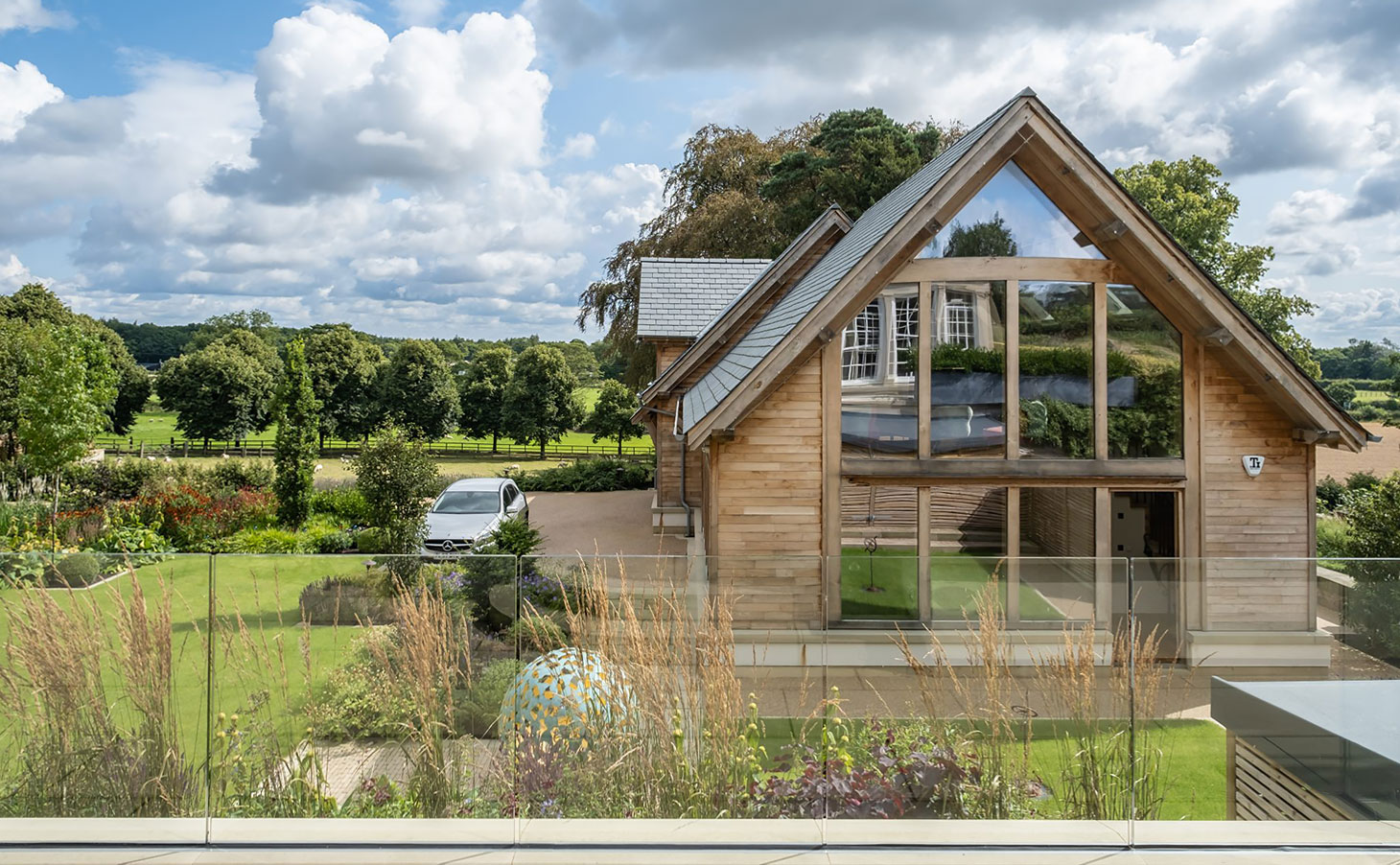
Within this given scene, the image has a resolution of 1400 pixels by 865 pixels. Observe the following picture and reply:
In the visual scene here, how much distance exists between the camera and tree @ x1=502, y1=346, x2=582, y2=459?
44.5 metres

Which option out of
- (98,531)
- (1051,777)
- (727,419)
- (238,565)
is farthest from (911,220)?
(98,531)

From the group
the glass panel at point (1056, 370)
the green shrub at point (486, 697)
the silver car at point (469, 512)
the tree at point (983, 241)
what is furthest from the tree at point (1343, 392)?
the green shrub at point (486, 697)

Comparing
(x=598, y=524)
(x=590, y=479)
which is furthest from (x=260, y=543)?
(x=590, y=479)

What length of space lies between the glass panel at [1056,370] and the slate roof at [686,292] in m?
10.3

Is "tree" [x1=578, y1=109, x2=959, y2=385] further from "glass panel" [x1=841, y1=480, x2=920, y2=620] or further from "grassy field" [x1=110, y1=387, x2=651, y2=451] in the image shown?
"glass panel" [x1=841, y1=480, x2=920, y2=620]

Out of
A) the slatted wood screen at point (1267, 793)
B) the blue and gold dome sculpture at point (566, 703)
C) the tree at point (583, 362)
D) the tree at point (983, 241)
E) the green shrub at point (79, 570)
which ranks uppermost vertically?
the tree at point (583, 362)

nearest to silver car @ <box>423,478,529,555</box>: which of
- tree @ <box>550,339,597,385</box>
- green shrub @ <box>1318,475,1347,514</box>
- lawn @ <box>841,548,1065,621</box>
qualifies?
lawn @ <box>841,548,1065,621</box>

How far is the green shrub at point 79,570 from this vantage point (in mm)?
5344

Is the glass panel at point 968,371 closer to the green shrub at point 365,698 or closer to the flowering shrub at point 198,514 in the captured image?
the green shrub at point 365,698

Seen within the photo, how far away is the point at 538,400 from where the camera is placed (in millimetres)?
44562

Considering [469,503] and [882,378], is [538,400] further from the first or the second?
[882,378]

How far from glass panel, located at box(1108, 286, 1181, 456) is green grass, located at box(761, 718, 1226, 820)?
16.9 feet

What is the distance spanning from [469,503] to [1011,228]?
11429mm

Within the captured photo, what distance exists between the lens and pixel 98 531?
17.0m
